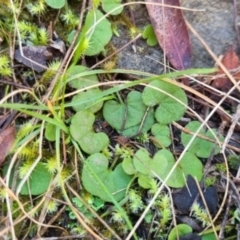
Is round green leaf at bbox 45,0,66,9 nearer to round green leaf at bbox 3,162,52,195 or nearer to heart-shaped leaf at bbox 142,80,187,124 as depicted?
heart-shaped leaf at bbox 142,80,187,124

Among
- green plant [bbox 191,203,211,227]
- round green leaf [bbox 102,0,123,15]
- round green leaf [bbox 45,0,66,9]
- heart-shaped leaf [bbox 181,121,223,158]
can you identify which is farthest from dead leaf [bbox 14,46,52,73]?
green plant [bbox 191,203,211,227]

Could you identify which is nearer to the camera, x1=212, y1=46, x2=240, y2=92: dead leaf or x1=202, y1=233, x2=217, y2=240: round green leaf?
x1=202, y1=233, x2=217, y2=240: round green leaf

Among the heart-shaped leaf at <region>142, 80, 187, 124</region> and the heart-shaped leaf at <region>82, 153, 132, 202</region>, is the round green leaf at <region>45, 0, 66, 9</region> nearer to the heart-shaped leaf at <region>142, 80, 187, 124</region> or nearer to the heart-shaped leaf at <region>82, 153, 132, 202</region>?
the heart-shaped leaf at <region>142, 80, 187, 124</region>

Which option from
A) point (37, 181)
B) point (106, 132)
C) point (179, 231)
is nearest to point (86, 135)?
point (106, 132)

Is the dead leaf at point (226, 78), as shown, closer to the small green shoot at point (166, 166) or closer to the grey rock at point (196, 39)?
the grey rock at point (196, 39)

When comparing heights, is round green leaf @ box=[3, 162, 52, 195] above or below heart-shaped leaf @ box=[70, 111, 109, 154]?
below

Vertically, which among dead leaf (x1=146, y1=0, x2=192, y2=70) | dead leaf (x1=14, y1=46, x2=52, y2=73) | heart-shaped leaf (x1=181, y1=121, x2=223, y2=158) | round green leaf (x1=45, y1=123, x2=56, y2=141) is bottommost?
heart-shaped leaf (x1=181, y1=121, x2=223, y2=158)
